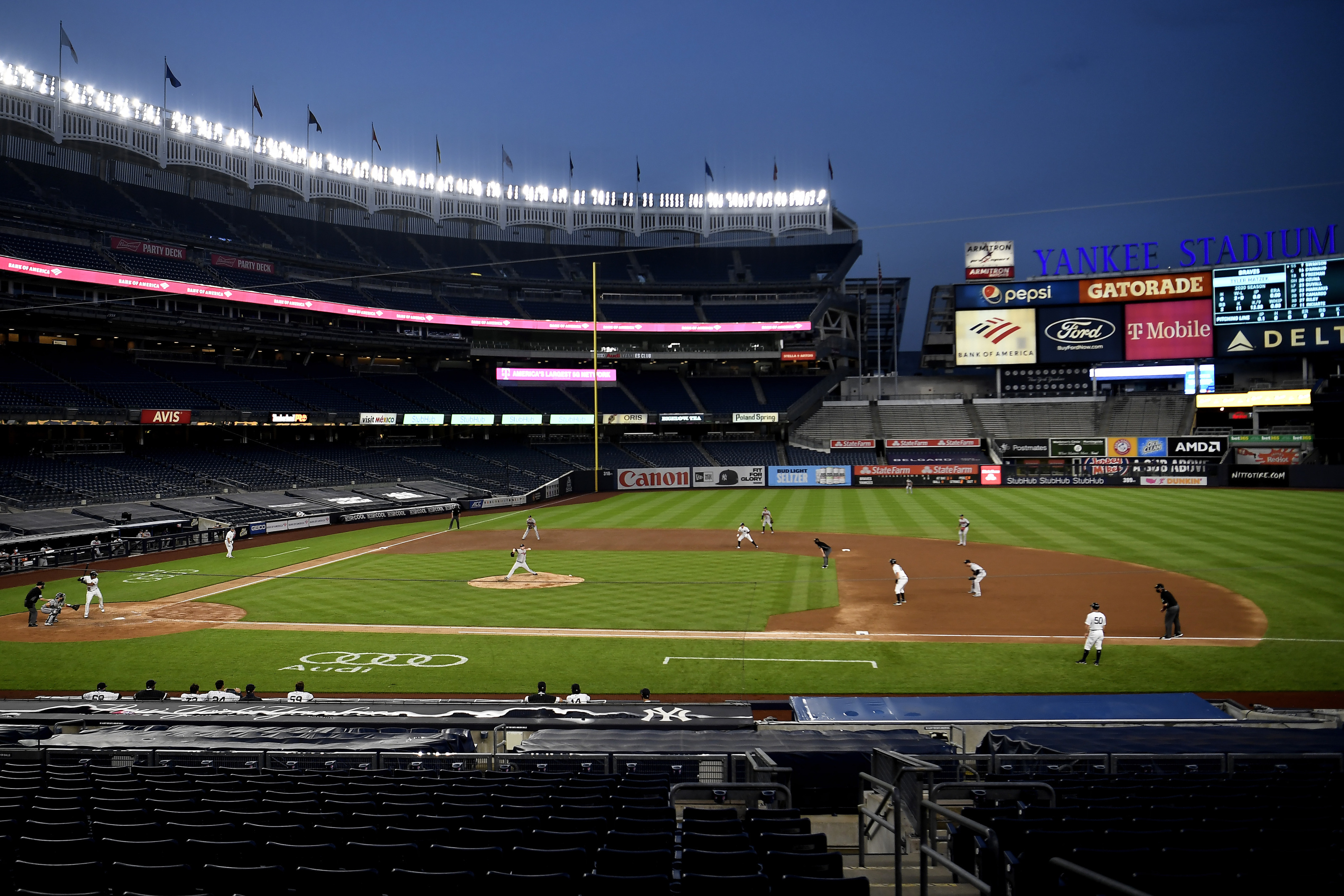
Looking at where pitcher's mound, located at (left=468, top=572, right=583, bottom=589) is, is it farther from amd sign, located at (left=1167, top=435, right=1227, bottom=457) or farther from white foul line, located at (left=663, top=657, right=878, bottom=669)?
amd sign, located at (left=1167, top=435, right=1227, bottom=457)

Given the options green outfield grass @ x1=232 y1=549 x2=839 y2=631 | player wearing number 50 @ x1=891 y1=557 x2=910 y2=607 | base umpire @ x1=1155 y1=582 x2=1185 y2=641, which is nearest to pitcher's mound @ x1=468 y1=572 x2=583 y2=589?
green outfield grass @ x1=232 y1=549 x2=839 y2=631

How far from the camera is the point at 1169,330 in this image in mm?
67375

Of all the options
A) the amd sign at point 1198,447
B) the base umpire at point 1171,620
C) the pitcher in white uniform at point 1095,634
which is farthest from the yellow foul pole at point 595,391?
the amd sign at point 1198,447

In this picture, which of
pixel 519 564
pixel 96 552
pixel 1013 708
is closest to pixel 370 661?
pixel 519 564

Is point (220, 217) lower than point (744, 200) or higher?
lower

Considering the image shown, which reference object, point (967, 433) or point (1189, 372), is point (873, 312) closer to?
point (967, 433)

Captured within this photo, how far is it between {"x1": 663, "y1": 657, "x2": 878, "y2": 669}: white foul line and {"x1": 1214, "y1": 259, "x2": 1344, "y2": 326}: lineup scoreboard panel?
67.3 m

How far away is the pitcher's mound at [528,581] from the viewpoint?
89.0 ft

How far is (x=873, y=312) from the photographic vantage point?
9856cm

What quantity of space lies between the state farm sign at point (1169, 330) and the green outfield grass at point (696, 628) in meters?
29.8

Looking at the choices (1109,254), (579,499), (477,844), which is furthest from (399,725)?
(1109,254)

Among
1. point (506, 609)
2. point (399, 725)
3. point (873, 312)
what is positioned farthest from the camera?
point (873, 312)

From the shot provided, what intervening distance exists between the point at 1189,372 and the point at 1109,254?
1332cm

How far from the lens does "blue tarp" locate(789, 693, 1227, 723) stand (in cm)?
1305
